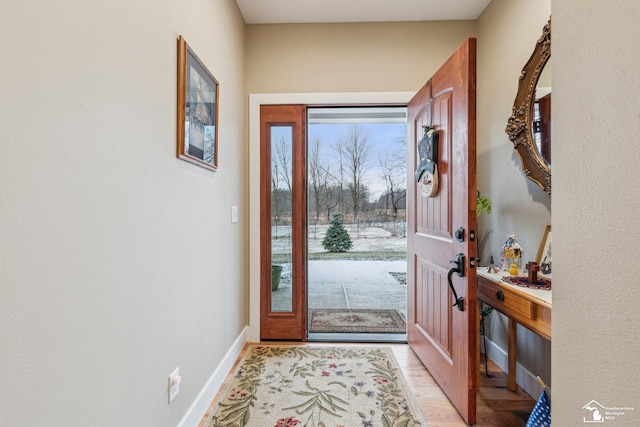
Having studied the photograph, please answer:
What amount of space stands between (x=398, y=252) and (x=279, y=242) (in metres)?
3.66

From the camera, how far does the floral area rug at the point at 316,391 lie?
1.67 metres

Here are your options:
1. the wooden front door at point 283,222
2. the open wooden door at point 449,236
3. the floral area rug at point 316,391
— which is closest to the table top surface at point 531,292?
the open wooden door at point 449,236

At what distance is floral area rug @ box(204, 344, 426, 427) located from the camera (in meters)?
1.67

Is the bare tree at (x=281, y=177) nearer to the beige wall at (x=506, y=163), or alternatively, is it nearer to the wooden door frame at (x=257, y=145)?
the wooden door frame at (x=257, y=145)

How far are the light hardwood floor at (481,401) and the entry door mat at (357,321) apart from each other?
72cm

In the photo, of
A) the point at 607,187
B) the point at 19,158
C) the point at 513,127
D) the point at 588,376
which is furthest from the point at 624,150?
the point at 513,127

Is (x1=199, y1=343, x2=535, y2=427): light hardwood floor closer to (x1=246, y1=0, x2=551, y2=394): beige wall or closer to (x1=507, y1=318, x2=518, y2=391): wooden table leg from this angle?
(x1=507, y1=318, x2=518, y2=391): wooden table leg

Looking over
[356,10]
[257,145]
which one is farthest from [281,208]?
[356,10]

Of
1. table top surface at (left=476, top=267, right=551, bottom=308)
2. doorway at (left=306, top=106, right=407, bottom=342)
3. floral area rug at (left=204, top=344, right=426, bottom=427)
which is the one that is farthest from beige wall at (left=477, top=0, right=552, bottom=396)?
doorway at (left=306, top=106, right=407, bottom=342)

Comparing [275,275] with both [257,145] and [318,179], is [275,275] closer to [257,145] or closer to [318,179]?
[257,145]

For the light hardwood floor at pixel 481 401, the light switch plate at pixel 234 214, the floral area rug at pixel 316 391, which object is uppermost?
the light switch plate at pixel 234 214

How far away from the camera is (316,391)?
6.31 ft

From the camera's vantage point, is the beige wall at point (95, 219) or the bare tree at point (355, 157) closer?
the beige wall at point (95, 219)

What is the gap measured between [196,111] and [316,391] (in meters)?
1.85
